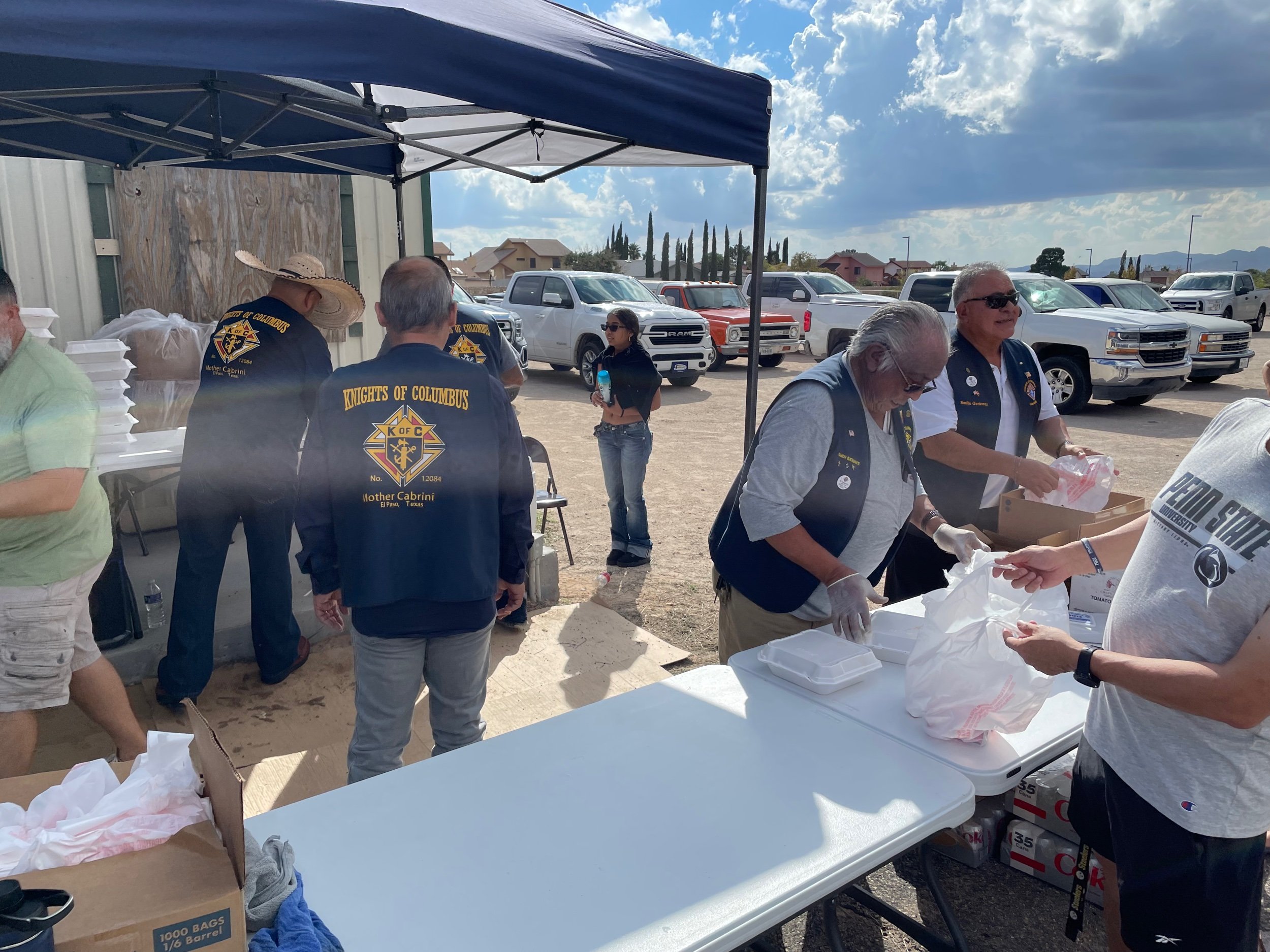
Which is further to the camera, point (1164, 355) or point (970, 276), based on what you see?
point (1164, 355)

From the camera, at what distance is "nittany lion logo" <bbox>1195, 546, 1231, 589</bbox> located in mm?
1428

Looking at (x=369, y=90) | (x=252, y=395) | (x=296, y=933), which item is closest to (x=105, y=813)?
(x=296, y=933)

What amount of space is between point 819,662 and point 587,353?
1266 centimetres

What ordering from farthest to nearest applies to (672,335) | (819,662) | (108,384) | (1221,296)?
(1221,296), (672,335), (108,384), (819,662)

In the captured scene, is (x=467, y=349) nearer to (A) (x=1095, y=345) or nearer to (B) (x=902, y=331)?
(B) (x=902, y=331)

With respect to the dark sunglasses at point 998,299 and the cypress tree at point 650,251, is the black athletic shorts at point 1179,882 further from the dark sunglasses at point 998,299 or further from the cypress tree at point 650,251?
the cypress tree at point 650,251

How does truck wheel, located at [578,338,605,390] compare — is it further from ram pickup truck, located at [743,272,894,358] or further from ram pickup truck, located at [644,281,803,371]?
ram pickup truck, located at [743,272,894,358]

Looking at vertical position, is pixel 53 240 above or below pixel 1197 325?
above

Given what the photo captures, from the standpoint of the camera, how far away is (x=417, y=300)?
2309 mm

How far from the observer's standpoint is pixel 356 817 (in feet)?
5.14

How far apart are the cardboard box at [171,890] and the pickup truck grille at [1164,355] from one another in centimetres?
1266

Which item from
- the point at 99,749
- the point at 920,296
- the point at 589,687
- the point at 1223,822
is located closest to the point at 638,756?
the point at 1223,822

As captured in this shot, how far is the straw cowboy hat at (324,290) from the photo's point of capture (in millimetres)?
3486

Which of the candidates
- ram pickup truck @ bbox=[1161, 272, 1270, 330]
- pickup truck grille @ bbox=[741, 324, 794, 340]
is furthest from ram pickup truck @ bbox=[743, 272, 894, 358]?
ram pickup truck @ bbox=[1161, 272, 1270, 330]
